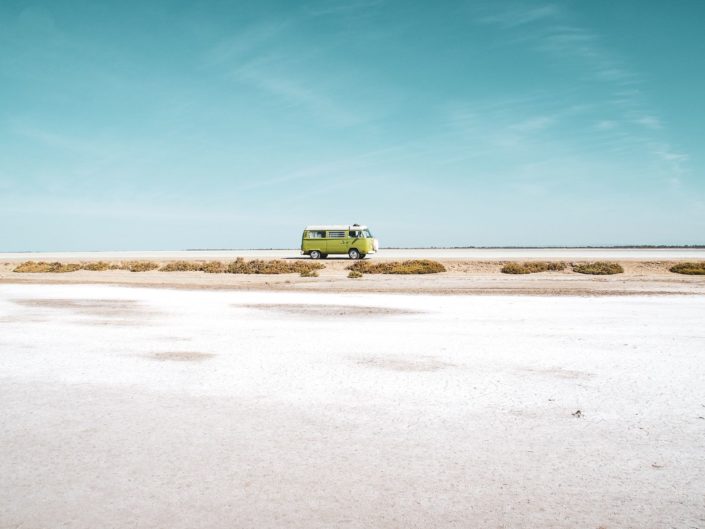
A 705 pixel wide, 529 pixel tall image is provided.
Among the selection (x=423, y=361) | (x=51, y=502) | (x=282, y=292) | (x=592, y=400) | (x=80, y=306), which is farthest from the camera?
(x=282, y=292)

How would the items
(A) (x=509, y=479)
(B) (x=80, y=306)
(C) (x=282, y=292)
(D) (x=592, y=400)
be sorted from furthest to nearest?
(C) (x=282, y=292) → (B) (x=80, y=306) → (D) (x=592, y=400) → (A) (x=509, y=479)

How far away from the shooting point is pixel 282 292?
21875mm

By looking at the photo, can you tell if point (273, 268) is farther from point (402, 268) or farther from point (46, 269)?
point (46, 269)

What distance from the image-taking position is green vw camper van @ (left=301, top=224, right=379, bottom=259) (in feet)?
140

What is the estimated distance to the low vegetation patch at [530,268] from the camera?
32.1m

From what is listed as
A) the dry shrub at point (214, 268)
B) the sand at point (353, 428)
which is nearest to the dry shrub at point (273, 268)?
the dry shrub at point (214, 268)

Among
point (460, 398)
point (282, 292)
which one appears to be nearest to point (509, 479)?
point (460, 398)

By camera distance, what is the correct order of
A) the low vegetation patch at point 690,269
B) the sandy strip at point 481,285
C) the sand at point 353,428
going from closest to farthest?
the sand at point 353,428
the sandy strip at point 481,285
the low vegetation patch at point 690,269

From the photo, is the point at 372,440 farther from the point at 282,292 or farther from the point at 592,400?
the point at 282,292

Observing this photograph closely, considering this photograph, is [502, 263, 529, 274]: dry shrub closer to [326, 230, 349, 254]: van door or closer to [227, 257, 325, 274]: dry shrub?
[227, 257, 325, 274]: dry shrub

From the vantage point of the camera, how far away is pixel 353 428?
572 centimetres

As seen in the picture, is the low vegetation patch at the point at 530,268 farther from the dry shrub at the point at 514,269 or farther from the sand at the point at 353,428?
the sand at the point at 353,428

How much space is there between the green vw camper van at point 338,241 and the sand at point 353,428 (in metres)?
30.6

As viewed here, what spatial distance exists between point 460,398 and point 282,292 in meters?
15.7
